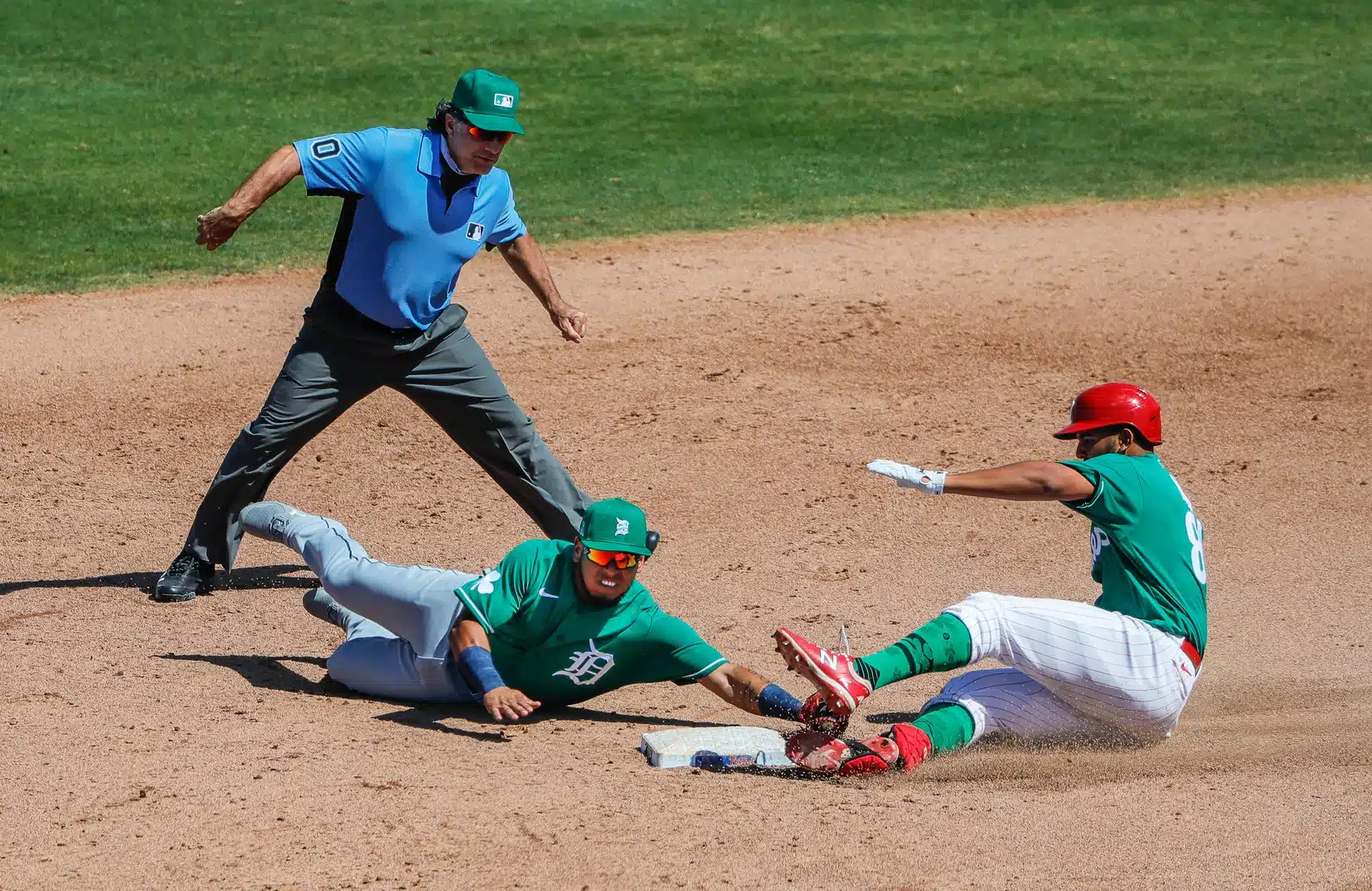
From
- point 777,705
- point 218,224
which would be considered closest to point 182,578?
point 218,224

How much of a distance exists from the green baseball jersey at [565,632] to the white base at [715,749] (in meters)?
0.21

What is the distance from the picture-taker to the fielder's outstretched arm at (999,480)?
4723 millimetres

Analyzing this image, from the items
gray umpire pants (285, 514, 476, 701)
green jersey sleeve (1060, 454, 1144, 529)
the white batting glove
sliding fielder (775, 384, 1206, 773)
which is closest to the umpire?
gray umpire pants (285, 514, 476, 701)

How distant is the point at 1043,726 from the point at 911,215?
23.1ft

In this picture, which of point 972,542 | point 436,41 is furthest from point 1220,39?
point 972,542

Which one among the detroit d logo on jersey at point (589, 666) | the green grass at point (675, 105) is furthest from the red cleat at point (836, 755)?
the green grass at point (675, 105)

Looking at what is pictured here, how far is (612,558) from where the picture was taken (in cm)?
502

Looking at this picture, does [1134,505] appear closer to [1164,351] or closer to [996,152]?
[1164,351]

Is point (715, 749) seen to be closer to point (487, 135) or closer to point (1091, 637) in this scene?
point (1091, 637)

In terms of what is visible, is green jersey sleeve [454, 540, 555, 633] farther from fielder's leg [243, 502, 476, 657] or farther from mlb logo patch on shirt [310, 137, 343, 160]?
mlb logo patch on shirt [310, 137, 343, 160]

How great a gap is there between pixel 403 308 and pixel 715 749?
83.4 inches

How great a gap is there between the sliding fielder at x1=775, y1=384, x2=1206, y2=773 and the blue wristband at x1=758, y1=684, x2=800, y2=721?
167 mm

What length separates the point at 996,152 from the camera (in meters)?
13.5

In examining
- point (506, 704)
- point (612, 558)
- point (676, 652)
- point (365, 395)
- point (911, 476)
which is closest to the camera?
point (911, 476)
